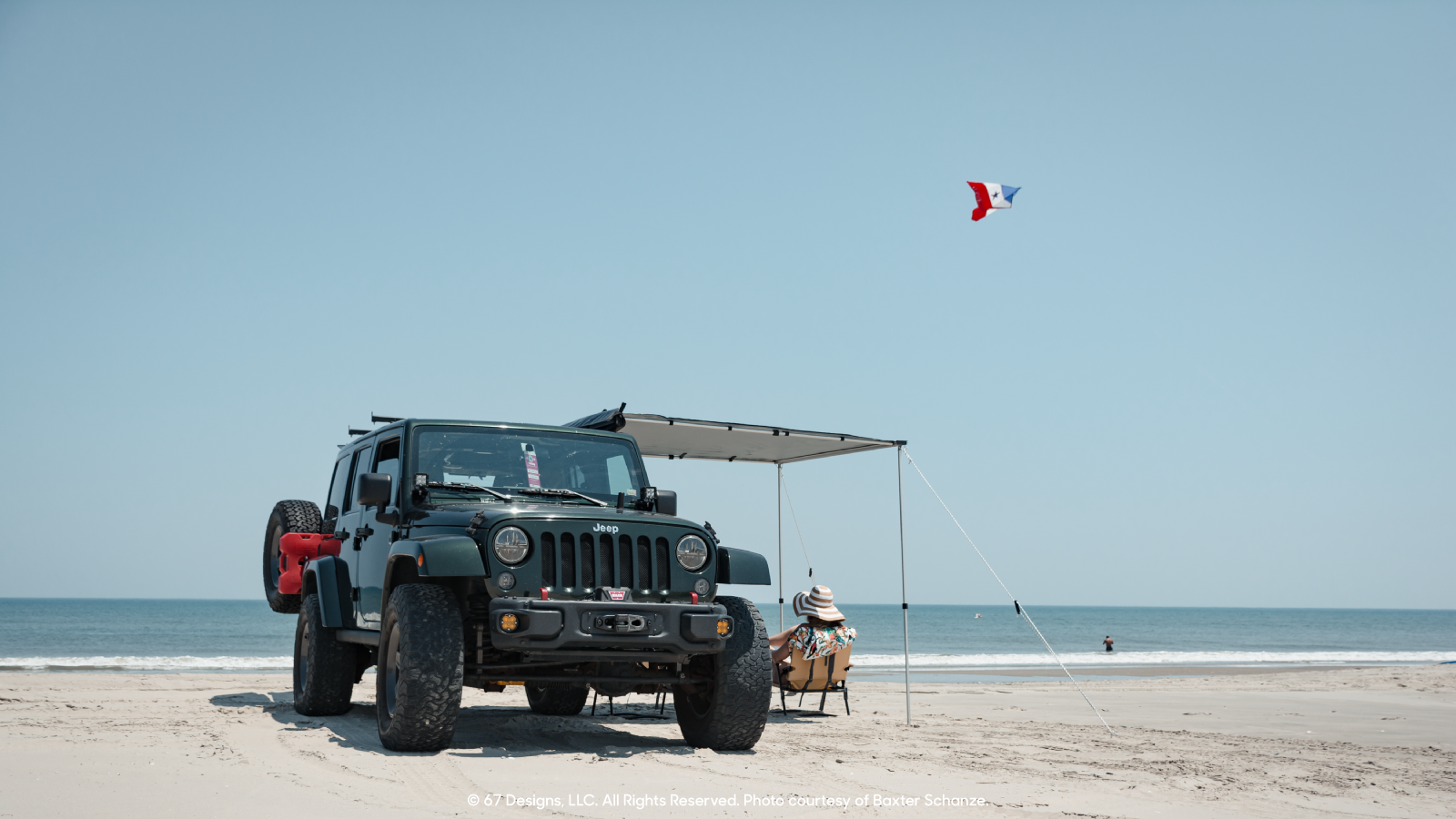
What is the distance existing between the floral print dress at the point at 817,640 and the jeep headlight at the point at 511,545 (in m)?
3.82

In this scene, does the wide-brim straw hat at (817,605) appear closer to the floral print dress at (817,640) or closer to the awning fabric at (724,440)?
the floral print dress at (817,640)

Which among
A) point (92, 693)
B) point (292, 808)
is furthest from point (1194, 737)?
point (92, 693)

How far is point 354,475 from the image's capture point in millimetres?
7605

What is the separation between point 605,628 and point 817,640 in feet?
12.3

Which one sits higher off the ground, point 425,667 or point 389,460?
point 389,460

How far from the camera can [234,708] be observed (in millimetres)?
8688

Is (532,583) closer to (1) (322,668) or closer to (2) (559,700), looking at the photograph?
(1) (322,668)

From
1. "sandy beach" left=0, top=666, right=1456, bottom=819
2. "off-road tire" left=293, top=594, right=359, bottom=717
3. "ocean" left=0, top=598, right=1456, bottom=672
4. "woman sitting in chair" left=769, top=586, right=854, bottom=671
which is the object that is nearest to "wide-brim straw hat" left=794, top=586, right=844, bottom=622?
"woman sitting in chair" left=769, top=586, right=854, bottom=671

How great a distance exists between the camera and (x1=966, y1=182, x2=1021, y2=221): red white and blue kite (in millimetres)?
10766

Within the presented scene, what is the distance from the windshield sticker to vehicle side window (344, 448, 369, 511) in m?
1.33

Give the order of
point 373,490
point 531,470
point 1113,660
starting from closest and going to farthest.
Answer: point 373,490 → point 531,470 → point 1113,660

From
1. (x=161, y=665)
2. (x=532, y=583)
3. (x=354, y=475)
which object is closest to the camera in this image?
(x=532, y=583)

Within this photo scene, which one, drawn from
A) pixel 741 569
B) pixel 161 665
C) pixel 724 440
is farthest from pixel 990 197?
pixel 161 665

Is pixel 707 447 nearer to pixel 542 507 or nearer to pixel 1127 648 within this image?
pixel 542 507
